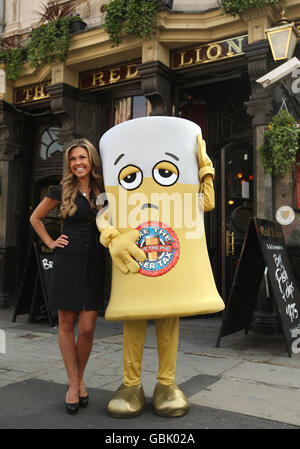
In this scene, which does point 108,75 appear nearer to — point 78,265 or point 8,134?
point 8,134

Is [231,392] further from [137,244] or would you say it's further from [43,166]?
[43,166]

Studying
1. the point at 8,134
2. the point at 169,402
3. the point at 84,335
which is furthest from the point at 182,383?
the point at 8,134

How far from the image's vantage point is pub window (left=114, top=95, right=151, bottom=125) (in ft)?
25.4

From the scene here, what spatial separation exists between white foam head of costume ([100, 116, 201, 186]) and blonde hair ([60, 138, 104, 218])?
22cm

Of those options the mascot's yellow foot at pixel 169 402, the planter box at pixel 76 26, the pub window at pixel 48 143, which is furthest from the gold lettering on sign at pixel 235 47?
the mascot's yellow foot at pixel 169 402

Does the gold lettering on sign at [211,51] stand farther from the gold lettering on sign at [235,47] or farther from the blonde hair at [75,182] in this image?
the blonde hair at [75,182]

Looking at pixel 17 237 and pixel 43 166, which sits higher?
pixel 43 166

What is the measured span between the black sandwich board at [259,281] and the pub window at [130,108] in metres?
3.56

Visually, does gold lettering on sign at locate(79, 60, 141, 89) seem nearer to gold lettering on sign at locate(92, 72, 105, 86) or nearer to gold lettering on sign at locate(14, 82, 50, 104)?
gold lettering on sign at locate(92, 72, 105, 86)

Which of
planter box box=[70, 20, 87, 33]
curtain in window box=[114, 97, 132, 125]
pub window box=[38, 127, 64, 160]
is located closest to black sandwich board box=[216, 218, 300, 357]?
curtain in window box=[114, 97, 132, 125]

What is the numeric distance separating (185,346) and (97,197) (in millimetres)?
2774
